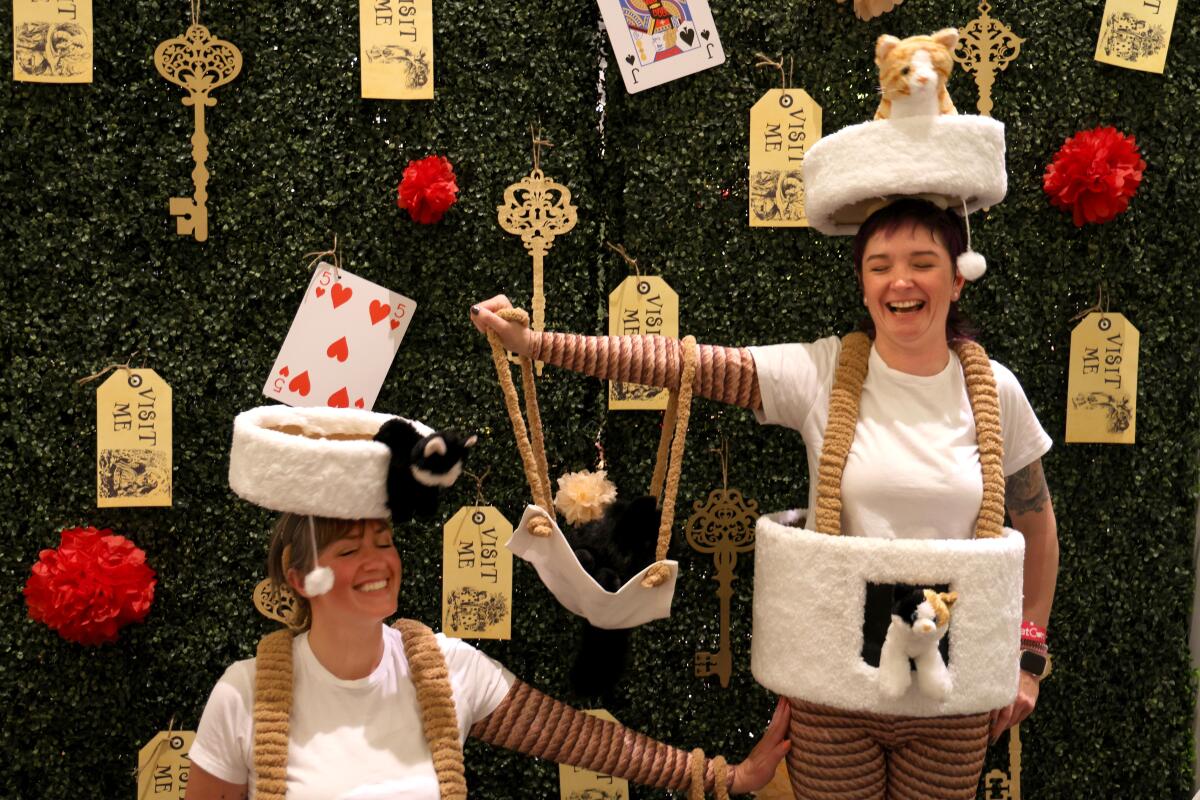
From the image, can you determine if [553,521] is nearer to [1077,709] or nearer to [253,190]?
[253,190]

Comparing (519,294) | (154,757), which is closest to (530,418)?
(519,294)

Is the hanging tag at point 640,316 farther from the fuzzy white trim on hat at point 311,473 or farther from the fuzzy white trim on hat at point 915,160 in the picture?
the fuzzy white trim on hat at point 311,473

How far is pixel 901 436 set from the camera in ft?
5.99

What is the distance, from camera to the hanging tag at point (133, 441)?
2256 mm

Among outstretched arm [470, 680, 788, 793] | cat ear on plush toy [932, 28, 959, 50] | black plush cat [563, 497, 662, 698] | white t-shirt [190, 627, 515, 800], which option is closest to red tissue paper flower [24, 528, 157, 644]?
white t-shirt [190, 627, 515, 800]

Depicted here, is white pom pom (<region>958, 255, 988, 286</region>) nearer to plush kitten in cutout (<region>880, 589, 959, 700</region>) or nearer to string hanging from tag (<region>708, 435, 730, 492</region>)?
plush kitten in cutout (<region>880, 589, 959, 700</region>)

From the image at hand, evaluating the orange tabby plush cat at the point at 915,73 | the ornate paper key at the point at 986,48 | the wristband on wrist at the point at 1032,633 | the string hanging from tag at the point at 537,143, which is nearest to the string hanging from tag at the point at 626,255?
the string hanging from tag at the point at 537,143

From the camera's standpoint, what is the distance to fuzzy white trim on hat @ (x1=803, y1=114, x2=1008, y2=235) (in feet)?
5.79

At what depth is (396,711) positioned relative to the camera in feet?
5.77

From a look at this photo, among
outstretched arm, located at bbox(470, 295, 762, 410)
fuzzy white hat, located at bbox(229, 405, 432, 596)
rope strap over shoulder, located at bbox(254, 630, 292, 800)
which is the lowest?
rope strap over shoulder, located at bbox(254, 630, 292, 800)

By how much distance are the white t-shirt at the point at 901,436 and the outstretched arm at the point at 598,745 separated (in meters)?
0.42

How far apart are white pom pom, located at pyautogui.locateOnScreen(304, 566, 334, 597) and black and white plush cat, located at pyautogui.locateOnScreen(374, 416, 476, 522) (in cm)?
13

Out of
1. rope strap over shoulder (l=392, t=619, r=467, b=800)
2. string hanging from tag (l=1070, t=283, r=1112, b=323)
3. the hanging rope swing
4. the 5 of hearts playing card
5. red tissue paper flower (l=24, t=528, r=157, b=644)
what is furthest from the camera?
string hanging from tag (l=1070, t=283, r=1112, b=323)

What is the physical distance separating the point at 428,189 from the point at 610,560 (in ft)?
2.88
